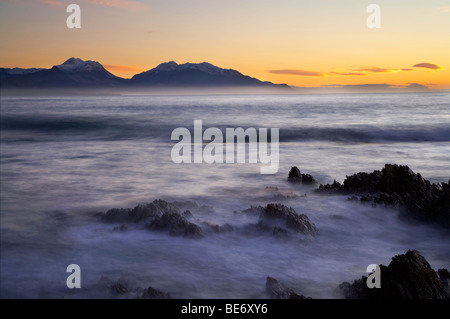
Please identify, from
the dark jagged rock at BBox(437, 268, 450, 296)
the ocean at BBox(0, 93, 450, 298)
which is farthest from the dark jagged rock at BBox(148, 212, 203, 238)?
the dark jagged rock at BBox(437, 268, 450, 296)

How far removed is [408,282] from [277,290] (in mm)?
1374

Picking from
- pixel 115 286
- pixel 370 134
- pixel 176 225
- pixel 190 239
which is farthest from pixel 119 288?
pixel 370 134

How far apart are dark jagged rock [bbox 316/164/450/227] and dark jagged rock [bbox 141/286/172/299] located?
4.42 meters

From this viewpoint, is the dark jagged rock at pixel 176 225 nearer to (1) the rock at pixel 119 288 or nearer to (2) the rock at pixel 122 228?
(2) the rock at pixel 122 228

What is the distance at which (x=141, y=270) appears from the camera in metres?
5.19

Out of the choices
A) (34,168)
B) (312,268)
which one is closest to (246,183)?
(312,268)

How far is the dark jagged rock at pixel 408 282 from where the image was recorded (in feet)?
13.4

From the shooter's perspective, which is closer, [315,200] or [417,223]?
[417,223]

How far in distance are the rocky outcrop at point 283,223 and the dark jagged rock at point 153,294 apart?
2.12 metres

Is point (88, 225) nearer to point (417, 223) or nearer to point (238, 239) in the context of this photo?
point (238, 239)
